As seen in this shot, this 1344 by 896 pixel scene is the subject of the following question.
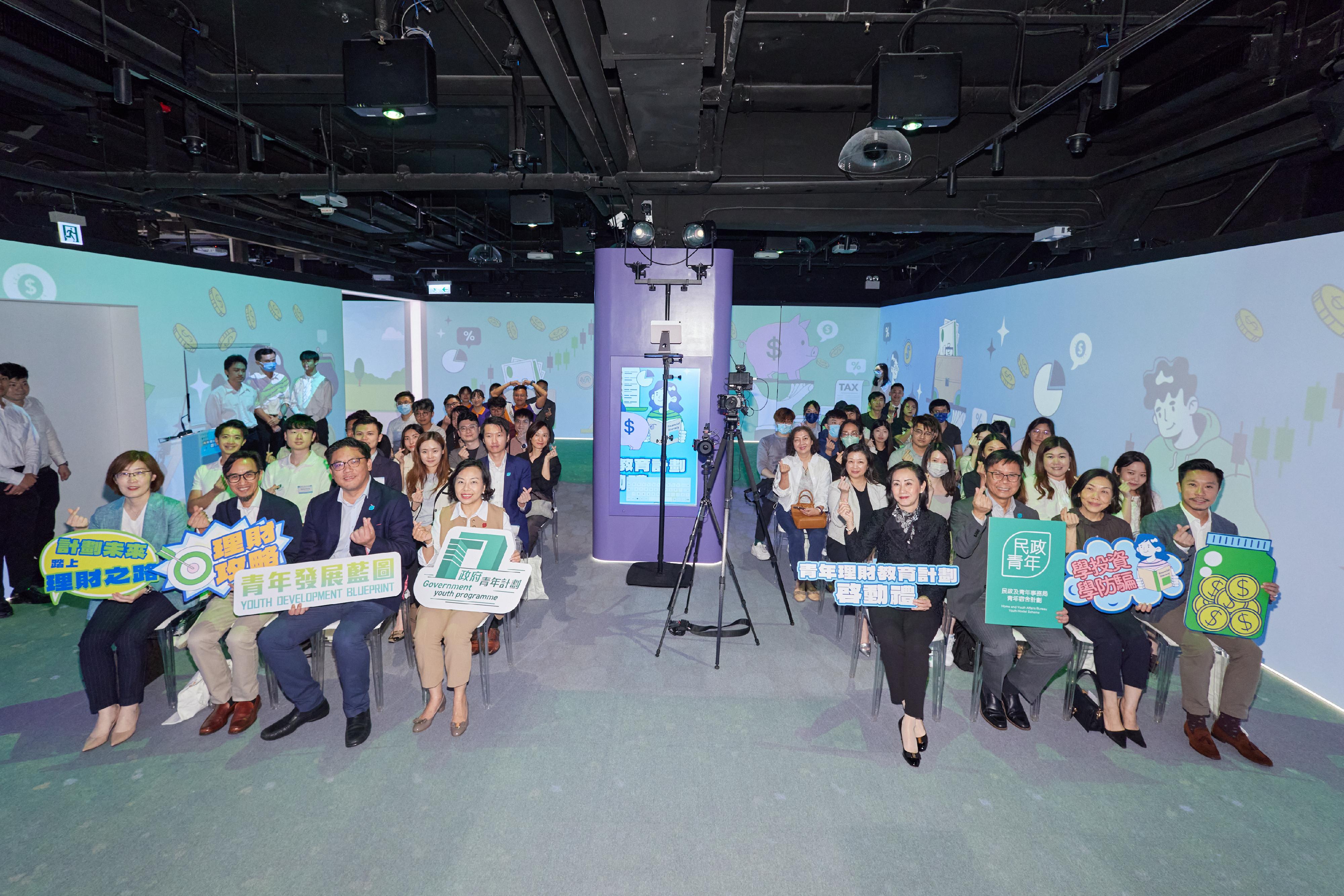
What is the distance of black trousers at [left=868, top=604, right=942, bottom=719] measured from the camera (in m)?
3.45

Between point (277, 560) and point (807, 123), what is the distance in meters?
5.84

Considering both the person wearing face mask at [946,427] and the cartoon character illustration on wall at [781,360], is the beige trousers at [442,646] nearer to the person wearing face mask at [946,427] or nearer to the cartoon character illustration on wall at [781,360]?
the person wearing face mask at [946,427]

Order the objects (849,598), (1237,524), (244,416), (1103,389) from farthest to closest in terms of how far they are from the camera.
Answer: (244,416)
(1103,389)
(1237,524)
(849,598)

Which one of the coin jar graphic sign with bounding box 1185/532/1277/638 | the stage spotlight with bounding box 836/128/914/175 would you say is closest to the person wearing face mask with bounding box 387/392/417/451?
the stage spotlight with bounding box 836/128/914/175

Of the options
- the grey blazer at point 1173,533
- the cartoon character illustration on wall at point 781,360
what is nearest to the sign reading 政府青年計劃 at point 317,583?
the grey blazer at point 1173,533

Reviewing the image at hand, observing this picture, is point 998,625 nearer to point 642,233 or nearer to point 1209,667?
point 1209,667

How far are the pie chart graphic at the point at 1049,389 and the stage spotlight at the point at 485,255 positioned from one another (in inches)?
303

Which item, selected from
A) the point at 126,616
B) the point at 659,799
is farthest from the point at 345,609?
the point at 659,799

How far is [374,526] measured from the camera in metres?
3.76

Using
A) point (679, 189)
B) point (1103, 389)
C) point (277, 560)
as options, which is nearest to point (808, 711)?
point (277, 560)

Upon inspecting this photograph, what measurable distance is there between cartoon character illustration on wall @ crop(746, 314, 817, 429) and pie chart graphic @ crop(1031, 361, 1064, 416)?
20.8ft

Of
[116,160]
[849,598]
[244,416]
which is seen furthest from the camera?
[244,416]

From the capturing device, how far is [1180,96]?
15.5 feet

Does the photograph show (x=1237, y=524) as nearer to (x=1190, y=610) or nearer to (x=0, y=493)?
(x=1190, y=610)
